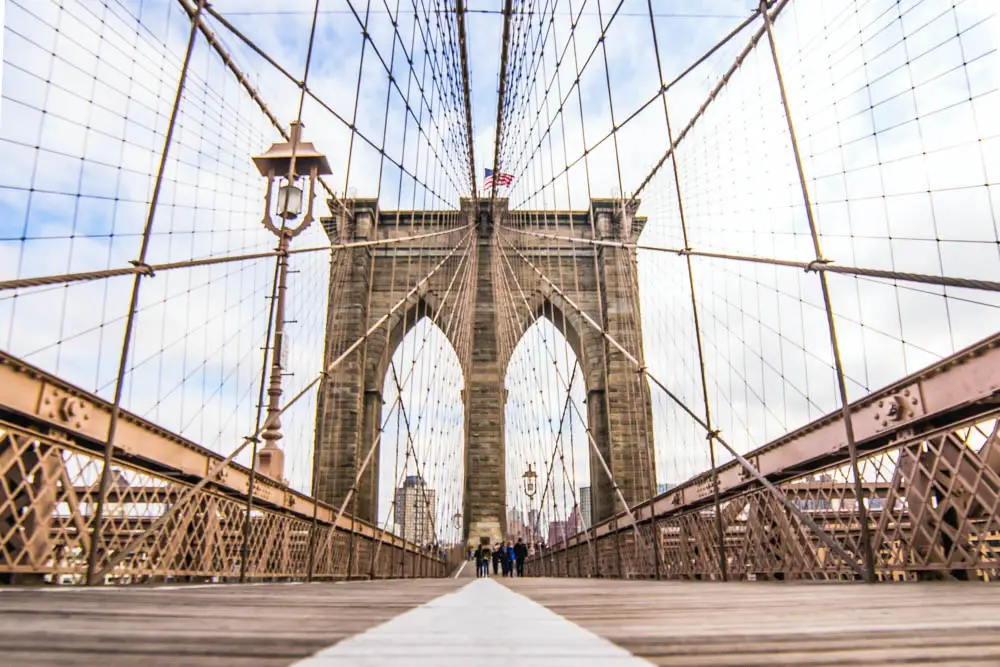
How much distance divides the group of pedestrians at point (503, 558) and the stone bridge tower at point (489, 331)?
0.74m

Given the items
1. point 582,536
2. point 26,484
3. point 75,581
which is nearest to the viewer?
point 26,484

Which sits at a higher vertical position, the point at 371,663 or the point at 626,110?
the point at 626,110

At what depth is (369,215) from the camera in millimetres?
16750

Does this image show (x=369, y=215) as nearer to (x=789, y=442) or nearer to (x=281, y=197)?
(x=281, y=197)

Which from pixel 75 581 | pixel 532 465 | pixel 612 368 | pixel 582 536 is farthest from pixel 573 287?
pixel 75 581

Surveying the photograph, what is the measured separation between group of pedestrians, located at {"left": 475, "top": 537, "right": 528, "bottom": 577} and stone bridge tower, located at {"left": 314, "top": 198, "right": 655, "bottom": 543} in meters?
0.74

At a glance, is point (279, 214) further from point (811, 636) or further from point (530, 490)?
point (530, 490)

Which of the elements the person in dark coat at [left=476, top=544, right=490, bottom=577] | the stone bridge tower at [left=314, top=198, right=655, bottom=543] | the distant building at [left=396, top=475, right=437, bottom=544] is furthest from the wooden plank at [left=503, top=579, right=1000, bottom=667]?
the stone bridge tower at [left=314, top=198, right=655, bottom=543]

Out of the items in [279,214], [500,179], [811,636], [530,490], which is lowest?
[811,636]

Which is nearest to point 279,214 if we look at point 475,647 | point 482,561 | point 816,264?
point 816,264

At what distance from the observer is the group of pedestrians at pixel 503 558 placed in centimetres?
1261

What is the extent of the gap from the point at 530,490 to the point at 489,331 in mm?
4177

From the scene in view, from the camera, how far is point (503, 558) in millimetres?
13250

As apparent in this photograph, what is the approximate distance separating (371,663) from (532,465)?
Result: 17.6 meters
